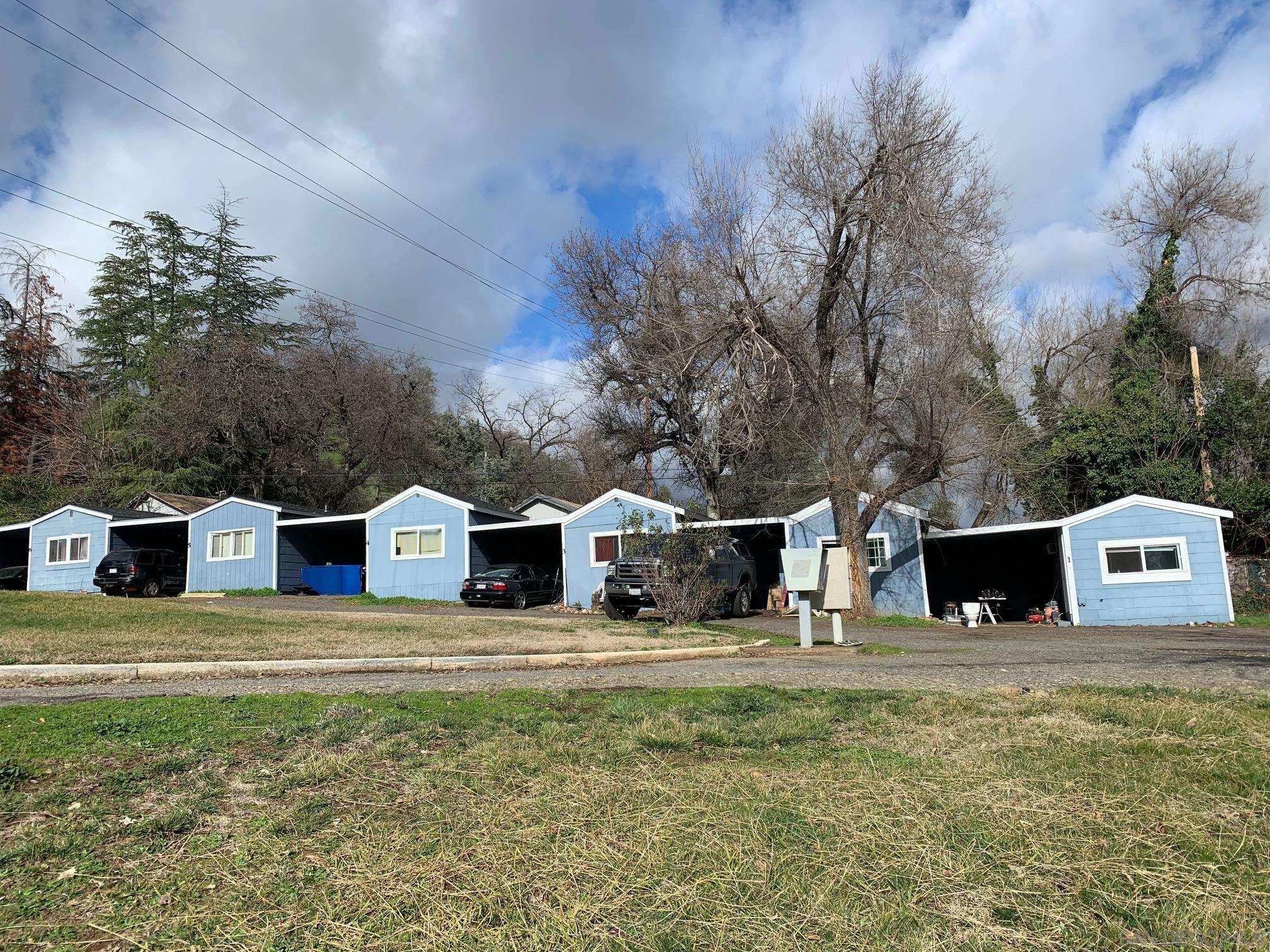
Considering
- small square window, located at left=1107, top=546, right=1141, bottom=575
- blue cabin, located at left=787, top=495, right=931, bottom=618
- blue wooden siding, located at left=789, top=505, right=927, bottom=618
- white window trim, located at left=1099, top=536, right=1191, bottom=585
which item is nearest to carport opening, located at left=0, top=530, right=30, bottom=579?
blue wooden siding, located at left=789, top=505, right=927, bottom=618

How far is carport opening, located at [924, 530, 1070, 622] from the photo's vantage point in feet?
96.4

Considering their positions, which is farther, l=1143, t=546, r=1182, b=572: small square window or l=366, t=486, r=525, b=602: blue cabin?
l=366, t=486, r=525, b=602: blue cabin

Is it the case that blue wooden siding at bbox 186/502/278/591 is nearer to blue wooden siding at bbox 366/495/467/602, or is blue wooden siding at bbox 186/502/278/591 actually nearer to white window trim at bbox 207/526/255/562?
white window trim at bbox 207/526/255/562

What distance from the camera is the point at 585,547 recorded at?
2739 centimetres

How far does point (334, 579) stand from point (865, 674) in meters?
25.6

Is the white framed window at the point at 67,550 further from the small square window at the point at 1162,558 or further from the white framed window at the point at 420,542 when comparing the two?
the small square window at the point at 1162,558

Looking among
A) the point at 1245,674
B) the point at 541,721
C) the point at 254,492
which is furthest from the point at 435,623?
the point at 254,492

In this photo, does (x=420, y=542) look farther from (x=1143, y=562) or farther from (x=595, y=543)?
(x=1143, y=562)

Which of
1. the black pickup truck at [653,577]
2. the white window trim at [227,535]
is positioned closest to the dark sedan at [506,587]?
the black pickup truck at [653,577]

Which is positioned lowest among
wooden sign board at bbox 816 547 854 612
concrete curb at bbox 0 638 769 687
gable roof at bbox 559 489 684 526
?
concrete curb at bbox 0 638 769 687

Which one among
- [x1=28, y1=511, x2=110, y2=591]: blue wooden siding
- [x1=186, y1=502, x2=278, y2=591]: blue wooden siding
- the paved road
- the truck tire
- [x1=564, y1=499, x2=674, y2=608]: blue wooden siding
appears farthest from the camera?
[x1=28, y1=511, x2=110, y2=591]: blue wooden siding

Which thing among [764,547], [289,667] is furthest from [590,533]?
[289,667]

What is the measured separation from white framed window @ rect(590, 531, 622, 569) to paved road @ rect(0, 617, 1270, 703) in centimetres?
1329

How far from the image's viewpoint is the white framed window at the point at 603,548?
26.9 m
